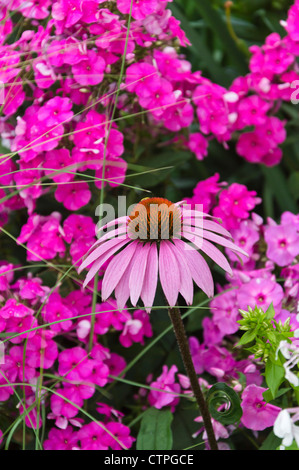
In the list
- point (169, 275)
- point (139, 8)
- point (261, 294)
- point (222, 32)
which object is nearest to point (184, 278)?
point (169, 275)

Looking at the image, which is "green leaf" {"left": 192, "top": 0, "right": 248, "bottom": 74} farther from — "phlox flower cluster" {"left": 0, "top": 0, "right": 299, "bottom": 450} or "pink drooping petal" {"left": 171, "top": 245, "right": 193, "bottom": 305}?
"pink drooping petal" {"left": 171, "top": 245, "right": 193, "bottom": 305}

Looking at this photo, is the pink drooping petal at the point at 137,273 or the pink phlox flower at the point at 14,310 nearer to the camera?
the pink drooping petal at the point at 137,273

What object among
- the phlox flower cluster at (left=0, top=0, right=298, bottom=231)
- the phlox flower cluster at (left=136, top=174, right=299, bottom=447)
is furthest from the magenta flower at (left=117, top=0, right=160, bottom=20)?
the phlox flower cluster at (left=136, top=174, right=299, bottom=447)

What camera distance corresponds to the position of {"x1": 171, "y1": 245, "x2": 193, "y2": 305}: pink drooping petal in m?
0.61

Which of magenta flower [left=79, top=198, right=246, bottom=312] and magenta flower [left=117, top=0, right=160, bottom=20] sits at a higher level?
magenta flower [left=117, top=0, right=160, bottom=20]

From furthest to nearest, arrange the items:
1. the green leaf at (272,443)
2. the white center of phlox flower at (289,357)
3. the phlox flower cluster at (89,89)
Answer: the phlox flower cluster at (89,89) → the green leaf at (272,443) → the white center of phlox flower at (289,357)

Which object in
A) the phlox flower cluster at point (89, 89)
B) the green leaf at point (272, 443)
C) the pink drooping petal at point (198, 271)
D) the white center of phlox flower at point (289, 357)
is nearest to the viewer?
the white center of phlox flower at point (289, 357)

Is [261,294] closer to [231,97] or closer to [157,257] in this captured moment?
[157,257]

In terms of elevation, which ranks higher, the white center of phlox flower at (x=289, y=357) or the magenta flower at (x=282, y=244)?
the white center of phlox flower at (x=289, y=357)

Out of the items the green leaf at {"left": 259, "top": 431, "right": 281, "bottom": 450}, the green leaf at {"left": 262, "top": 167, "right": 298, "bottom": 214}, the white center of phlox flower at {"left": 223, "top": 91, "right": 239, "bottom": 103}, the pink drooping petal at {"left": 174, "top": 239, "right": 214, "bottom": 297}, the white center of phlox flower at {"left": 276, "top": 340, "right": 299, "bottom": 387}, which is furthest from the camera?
the green leaf at {"left": 262, "top": 167, "right": 298, "bottom": 214}

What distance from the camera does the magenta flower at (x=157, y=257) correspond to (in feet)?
2.02

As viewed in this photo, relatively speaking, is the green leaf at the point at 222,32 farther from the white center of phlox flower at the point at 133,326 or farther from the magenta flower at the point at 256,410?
the magenta flower at the point at 256,410

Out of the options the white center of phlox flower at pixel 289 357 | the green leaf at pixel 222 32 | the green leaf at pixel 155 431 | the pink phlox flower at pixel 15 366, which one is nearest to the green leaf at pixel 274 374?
the white center of phlox flower at pixel 289 357

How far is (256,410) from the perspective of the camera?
70cm
